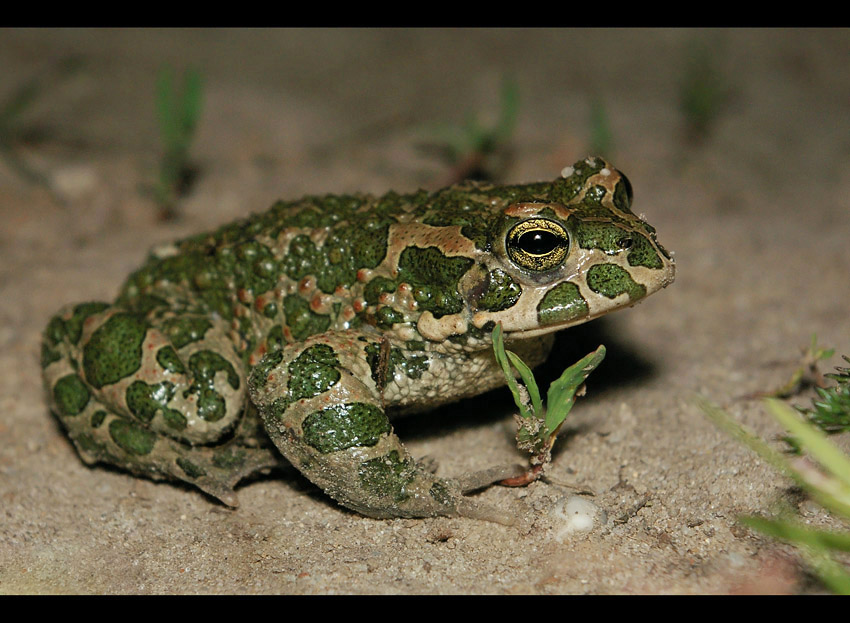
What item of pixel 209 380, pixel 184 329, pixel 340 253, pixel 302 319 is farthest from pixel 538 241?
pixel 184 329

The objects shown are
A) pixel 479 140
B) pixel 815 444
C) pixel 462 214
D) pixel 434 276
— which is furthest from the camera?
pixel 479 140

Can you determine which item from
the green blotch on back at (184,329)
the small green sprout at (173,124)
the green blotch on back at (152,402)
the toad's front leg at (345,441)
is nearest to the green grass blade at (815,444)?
the toad's front leg at (345,441)

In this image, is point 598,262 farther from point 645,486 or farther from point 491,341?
point 645,486

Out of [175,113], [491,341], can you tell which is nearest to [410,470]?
[491,341]

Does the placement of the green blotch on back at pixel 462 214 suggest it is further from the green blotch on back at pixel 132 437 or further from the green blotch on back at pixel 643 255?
the green blotch on back at pixel 132 437

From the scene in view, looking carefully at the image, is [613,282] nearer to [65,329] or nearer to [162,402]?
[162,402]

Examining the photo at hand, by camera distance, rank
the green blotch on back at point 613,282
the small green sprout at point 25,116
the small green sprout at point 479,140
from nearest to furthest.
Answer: the green blotch on back at point 613,282, the small green sprout at point 479,140, the small green sprout at point 25,116
